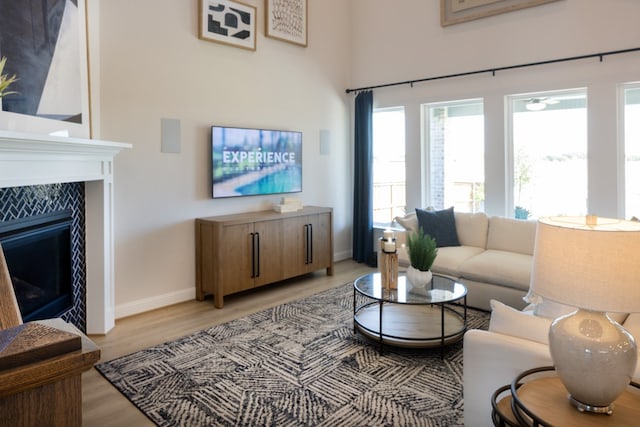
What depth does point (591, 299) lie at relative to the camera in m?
1.30

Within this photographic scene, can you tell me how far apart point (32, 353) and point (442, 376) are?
2.61m

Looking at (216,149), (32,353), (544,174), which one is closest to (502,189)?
(544,174)

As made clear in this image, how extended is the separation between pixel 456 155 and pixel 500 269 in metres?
1.89

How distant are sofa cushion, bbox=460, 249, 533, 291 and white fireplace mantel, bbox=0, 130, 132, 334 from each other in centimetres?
306

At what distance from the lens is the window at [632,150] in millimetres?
4039

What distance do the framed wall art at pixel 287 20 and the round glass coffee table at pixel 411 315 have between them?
3032 millimetres

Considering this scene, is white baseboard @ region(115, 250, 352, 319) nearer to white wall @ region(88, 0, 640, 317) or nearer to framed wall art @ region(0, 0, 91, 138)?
white wall @ region(88, 0, 640, 317)

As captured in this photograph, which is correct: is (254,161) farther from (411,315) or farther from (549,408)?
(549,408)

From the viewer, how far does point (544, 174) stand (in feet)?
15.2

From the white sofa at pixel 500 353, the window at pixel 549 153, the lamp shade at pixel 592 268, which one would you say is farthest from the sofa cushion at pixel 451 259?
the lamp shade at pixel 592 268

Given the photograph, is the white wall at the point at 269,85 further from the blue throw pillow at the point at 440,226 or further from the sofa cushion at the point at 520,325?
the sofa cushion at the point at 520,325

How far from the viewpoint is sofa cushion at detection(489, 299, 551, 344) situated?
1755 mm

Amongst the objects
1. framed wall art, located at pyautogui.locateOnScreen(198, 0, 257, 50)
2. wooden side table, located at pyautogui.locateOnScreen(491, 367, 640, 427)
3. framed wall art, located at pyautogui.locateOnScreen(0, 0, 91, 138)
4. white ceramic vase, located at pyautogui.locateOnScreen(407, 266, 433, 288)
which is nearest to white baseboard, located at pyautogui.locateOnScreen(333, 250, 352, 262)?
white ceramic vase, located at pyautogui.locateOnScreen(407, 266, 433, 288)

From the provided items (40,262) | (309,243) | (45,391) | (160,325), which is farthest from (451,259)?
(45,391)
